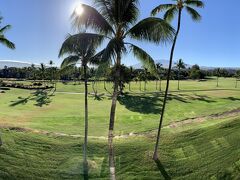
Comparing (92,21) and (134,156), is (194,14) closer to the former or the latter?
(92,21)

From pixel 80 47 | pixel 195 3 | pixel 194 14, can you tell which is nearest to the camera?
pixel 80 47

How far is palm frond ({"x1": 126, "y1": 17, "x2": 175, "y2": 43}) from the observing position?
1673cm

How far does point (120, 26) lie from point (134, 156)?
1168 cm

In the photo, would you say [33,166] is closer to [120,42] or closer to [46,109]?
[120,42]

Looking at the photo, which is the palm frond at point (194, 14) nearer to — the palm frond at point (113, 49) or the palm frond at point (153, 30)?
the palm frond at point (153, 30)

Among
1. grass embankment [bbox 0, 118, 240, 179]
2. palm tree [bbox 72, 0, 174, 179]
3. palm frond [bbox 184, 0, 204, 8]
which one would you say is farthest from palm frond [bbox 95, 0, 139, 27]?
grass embankment [bbox 0, 118, 240, 179]

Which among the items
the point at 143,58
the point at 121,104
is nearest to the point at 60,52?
the point at 143,58

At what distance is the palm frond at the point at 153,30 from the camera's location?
1673cm

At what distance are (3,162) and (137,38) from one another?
1412cm

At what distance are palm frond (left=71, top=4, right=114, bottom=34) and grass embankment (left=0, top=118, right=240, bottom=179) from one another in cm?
1063

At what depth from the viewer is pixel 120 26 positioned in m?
17.3

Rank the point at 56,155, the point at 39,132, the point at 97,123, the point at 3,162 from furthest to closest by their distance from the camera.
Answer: the point at 97,123
the point at 39,132
the point at 56,155
the point at 3,162

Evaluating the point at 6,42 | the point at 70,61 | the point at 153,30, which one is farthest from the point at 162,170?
the point at 6,42

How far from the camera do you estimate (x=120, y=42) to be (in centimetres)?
1702
